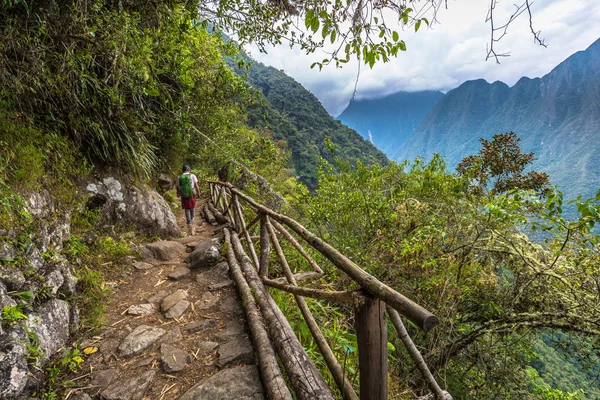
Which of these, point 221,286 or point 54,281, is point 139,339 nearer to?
point 54,281

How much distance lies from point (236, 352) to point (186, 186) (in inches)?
201

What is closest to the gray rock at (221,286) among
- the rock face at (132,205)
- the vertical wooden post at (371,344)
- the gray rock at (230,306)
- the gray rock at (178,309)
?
the gray rock at (230,306)

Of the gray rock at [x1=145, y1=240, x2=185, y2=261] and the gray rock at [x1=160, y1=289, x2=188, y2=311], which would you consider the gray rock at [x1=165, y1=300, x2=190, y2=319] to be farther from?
the gray rock at [x1=145, y1=240, x2=185, y2=261]

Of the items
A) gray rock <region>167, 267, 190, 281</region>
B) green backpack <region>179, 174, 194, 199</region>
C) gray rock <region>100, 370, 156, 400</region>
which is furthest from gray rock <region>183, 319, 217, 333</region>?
green backpack <region>179, 174, 194, 199</region>

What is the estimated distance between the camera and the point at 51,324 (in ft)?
7.66

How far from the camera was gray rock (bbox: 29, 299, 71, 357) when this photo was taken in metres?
2.17

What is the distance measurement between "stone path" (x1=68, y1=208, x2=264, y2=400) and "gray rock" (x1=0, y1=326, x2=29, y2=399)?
38cm

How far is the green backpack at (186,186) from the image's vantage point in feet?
21.9

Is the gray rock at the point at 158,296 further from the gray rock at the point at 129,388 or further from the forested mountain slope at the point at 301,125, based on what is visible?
the forested mountain slope at the point at 301,125

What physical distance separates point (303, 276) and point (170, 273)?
2428 millimetres

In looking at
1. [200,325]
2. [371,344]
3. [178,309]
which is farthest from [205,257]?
[371,344]

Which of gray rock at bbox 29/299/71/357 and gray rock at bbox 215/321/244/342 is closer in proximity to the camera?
gray rock at bbox 29/299/71/357

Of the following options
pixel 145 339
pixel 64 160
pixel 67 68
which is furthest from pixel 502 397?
pixel 67 68

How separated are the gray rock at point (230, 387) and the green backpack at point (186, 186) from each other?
529 centimetres
